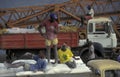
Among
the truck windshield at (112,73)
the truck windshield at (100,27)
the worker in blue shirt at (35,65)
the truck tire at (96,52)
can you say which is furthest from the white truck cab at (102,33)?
the truck windshield at (112,73)

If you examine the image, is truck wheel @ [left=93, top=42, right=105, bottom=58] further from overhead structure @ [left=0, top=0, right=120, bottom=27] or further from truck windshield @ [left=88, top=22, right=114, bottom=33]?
overhead structure @ [left=0, top=0, right=120, bottom=27]

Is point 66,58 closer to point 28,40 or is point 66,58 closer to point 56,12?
point 28,40

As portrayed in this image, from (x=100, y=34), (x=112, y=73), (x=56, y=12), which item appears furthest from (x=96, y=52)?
(x=112, y=73)

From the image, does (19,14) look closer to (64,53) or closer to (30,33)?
(30,33)

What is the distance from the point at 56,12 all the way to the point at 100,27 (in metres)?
4.13

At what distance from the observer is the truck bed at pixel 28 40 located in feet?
55.2

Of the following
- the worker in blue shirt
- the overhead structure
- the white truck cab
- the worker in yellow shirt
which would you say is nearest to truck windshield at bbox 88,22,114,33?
the white truck cab

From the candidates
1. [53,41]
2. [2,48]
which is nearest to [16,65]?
[53,41]

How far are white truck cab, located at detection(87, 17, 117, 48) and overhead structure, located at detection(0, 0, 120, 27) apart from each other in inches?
112

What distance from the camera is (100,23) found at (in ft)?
56.0

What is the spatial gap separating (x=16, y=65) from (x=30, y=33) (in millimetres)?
6460

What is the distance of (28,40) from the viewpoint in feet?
55.5

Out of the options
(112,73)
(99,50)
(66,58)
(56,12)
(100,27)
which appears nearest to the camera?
(112,73)

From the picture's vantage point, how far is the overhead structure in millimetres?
20719
